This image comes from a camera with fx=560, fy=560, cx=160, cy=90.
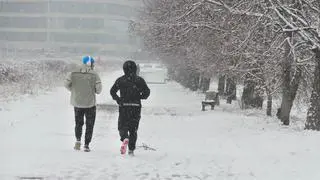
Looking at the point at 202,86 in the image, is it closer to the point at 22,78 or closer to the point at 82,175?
the point at 22,78

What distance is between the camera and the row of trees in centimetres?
1457

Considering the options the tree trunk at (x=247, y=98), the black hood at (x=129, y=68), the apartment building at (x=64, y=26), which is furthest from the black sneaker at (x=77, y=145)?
the apartment building at (x=64, y=26)

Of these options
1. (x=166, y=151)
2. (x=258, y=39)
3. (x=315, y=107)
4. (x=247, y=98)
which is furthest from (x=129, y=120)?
(x=247, y=98)

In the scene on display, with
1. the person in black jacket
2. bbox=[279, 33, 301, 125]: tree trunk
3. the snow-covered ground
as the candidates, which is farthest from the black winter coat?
bbox=[279, 33, 301, 125]: tree trunk

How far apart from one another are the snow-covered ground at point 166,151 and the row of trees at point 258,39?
60.9 inches

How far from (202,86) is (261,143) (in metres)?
29.0

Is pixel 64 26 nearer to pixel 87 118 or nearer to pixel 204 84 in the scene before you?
pixel 204 84

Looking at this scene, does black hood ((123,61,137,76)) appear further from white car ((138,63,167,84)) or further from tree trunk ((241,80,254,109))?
white car ((138,63,167,84))

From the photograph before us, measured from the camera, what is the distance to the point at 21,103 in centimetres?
2262

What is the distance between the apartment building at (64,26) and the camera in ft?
419

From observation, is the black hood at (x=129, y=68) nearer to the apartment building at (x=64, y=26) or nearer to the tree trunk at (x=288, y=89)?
the tree trunk at (x=288, y=89)

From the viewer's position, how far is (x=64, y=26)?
129m

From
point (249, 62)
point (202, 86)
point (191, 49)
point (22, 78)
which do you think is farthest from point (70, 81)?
A: point (202, 86)

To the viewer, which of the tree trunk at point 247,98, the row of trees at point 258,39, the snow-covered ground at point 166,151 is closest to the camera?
the snow-covered ground at point 166,151
